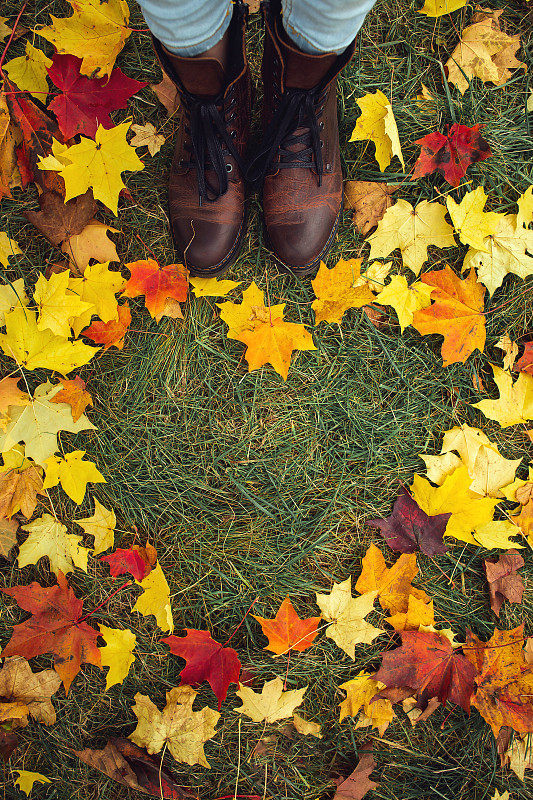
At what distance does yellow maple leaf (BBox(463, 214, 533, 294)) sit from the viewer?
4.88ft

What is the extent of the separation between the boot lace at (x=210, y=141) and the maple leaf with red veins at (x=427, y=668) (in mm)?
1451

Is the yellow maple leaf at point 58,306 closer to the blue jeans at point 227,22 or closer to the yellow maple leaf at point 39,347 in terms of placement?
the yellow maple leaf at point 39,347

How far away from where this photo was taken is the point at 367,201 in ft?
5.02

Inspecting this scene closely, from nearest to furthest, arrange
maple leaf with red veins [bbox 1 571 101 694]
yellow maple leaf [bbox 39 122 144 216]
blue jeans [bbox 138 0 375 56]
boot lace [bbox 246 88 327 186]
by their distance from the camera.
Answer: blue jeans [bbox 138 0 375 56], boot lace [bbox 246 88 327 186], yellow maple leaf [bbox 39 122 144 216], maple leaf with red veins [bbox 1 571 101 694]

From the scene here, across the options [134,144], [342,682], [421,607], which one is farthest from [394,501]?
[134,144]

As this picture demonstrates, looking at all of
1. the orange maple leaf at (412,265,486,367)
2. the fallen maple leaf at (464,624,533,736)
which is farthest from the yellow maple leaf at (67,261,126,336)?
the fallen maple leaf at (464,624,533,736)

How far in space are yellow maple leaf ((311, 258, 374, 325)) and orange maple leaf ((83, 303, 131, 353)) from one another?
1.94ft

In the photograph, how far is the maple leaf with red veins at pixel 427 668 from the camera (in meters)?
1.44

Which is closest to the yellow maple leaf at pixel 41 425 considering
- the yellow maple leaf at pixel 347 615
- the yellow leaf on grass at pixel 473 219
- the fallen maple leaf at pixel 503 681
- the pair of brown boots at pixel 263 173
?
the pair of brown boots at pixel 263 173

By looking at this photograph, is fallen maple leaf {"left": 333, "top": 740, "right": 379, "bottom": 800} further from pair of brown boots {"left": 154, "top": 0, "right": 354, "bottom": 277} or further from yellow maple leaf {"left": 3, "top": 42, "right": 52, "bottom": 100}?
yellow maple leaf {"left": 3, "top": 42, "right": 52, "bottom": 100}

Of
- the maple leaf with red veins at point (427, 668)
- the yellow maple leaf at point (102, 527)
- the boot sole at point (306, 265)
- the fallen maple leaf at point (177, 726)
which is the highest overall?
the boot sole at point (306, 265)

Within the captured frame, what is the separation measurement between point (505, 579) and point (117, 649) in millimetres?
1240

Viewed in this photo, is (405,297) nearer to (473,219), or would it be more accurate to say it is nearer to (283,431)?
(473,219)

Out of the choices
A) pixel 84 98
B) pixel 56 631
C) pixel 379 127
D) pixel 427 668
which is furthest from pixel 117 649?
pixel 379 127
